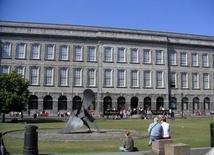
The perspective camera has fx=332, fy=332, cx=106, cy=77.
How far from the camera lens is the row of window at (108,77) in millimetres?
62562

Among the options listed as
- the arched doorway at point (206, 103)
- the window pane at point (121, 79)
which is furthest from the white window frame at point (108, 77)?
the arched doorway at point (206, 103)

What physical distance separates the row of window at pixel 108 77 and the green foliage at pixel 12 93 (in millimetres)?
17332

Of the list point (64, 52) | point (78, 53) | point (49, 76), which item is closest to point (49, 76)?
point (49, 76)

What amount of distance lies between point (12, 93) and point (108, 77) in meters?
26.3

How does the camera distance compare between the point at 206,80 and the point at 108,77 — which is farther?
the point at 206,80

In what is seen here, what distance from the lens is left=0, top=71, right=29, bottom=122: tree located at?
41.6m

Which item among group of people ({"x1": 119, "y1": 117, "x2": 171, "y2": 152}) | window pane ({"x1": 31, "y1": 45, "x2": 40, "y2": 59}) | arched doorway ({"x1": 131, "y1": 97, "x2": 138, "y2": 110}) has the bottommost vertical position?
group of people ({"x1": 119, "y1": 117, "x2": 171, "y2": 152})

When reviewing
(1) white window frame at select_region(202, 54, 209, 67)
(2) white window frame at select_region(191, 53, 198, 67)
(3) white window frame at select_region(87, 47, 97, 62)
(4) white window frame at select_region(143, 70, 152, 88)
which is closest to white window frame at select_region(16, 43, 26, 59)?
(3) white window frame at select_region(87, 47, 97, 62)

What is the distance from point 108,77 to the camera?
66062 mm

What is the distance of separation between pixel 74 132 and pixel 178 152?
14.9m

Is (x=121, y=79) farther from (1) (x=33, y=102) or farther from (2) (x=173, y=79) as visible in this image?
(1) (x=33, y=102)

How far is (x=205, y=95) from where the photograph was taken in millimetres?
74062

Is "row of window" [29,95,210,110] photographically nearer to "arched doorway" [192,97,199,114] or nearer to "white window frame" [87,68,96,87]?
"arched doorway" [192,97,199,114]

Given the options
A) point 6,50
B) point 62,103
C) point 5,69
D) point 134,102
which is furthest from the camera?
point 134,102
